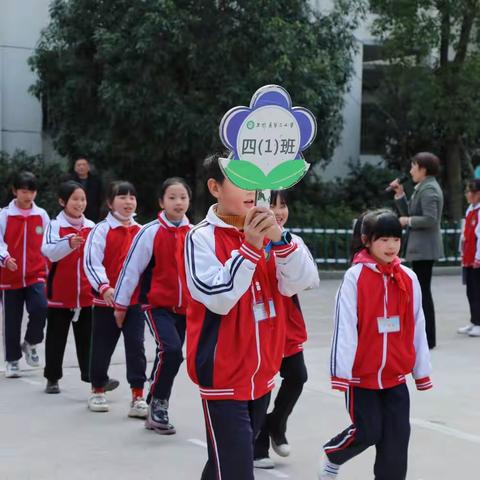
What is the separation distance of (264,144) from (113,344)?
3.53 metres

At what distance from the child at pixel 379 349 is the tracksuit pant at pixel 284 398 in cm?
77

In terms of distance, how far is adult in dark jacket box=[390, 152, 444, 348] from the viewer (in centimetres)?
909

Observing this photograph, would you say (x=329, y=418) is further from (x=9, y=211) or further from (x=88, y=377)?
(x=9, y=211)

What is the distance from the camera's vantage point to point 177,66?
16328 millimetres

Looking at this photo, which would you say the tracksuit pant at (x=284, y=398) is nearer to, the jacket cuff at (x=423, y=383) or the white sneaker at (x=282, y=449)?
the white sneaker at (x=282, y=449)

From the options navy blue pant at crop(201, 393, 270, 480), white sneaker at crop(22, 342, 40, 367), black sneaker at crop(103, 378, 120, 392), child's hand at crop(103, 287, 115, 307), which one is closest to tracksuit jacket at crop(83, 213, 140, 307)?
child's hand at crop(103, 287, 115, 307)

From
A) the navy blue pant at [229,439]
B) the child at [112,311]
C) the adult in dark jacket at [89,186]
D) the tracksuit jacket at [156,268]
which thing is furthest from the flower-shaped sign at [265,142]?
Result: the adult in dark jacket at [89,186]

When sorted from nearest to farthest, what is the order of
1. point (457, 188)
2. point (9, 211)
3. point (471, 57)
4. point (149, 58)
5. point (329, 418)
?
point (329, 418), point (9, 211), point (149, 58), point (471, 57), point (457, 188)

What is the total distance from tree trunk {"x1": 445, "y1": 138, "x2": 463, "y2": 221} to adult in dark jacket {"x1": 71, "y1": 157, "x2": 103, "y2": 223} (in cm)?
895

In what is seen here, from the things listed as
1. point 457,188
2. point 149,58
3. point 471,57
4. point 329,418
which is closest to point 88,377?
point 329,418

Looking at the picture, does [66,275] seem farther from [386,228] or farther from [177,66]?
[177,66]

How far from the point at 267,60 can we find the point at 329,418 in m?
10.1

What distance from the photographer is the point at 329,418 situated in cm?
661

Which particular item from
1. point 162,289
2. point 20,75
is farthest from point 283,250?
point 20,75
